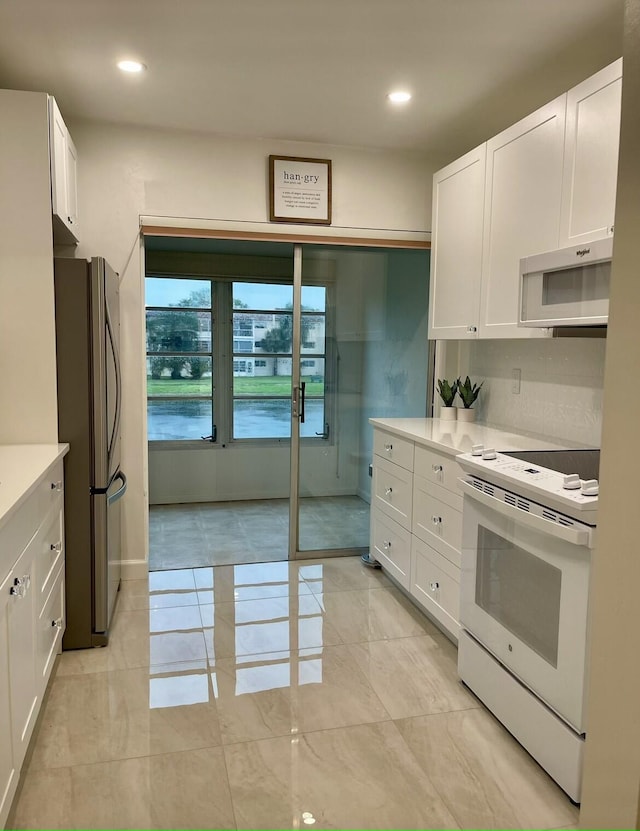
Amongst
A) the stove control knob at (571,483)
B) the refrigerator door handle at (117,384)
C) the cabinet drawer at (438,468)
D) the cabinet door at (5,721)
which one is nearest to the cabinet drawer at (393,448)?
the cabinet drawer at (438,468)

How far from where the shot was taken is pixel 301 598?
3541mm

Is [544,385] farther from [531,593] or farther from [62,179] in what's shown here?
[62,179]

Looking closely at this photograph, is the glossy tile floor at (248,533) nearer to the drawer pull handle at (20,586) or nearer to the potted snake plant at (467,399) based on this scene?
the potted snake plant at (467,399)

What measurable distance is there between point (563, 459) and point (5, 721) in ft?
6.87

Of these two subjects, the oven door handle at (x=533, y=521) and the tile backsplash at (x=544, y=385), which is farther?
the tile backsplash at (x=544, y=385)

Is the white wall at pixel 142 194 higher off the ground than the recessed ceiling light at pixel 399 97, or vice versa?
the recessed ceiling light at pixel 399 97

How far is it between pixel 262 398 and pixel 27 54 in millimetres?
3520

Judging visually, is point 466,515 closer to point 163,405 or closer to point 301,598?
point 301,598

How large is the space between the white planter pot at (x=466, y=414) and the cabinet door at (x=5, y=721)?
2.65m

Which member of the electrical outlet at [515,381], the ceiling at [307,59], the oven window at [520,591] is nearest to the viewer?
the oven window at [520,591]

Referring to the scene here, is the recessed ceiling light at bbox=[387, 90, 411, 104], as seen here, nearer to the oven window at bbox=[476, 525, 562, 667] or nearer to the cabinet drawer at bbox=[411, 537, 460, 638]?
the oven window at bbox=[476, 525, 562, 667]

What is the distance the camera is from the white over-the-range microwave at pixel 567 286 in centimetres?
221

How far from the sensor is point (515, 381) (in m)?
3.54

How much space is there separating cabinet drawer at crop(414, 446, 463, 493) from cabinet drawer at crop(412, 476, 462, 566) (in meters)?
0.05
